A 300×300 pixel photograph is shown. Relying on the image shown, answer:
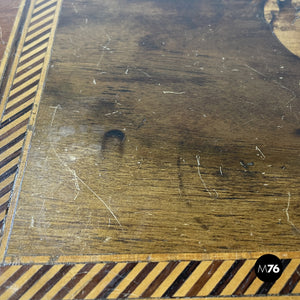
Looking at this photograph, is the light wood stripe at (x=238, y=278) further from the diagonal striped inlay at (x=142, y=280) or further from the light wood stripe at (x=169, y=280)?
the light wood stripe at (x=169, y=280)

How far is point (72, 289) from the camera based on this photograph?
37.0 inches

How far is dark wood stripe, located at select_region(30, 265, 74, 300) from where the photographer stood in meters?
0.93

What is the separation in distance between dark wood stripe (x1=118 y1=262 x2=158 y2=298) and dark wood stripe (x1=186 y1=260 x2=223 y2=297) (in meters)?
0.15

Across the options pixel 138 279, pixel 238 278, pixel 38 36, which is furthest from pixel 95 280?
pixel 38 36

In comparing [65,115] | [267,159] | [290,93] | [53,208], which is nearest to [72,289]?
[53,208]

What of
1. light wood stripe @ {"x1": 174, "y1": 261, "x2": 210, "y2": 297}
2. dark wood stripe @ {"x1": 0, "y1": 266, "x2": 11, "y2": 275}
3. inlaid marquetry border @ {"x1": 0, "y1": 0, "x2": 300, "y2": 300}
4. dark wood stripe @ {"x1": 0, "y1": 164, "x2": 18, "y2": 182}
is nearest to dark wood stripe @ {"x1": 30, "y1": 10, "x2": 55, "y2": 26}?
dark wood stripe @ {"x1": 0, "y1": 164, "x2": 18, "y2": 182}

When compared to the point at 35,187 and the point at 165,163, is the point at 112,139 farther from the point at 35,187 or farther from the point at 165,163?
the point at 35,187

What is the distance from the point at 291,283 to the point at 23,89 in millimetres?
1279

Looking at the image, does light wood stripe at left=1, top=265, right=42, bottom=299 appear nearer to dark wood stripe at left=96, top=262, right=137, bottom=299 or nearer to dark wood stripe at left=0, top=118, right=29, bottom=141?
dark wood stripe at left=96, top=262, right=137, bottom=299

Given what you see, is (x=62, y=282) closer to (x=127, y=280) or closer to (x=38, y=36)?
(x=127, y=280)

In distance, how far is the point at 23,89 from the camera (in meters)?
1.25

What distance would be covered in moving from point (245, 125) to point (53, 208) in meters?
0.81

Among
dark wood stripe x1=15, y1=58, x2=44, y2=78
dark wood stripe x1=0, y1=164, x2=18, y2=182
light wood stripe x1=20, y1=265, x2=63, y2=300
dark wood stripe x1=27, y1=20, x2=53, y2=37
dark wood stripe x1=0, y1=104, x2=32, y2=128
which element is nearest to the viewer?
light wood stripe x1=20, y1=265, x2=63, y2=300

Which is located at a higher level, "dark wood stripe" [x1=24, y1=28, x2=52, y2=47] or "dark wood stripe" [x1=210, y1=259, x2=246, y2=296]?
"dark wood stripe" [x1=24, y1=28, x2=52, y2=47]
